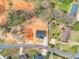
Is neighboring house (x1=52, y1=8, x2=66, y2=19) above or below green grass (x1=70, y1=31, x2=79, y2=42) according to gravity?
above

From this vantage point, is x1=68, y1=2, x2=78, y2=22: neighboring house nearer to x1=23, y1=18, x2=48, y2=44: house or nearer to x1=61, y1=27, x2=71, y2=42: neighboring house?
x1=61, y1=27, x2=71, y2=42: neighboring house

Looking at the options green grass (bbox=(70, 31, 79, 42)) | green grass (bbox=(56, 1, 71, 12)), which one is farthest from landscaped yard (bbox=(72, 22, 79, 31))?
green grass (bbox=(56, 1, 71, 12))

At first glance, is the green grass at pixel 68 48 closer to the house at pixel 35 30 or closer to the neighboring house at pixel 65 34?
the neighboring house at pixel 65 34

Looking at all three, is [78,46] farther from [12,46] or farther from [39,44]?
[12,46]

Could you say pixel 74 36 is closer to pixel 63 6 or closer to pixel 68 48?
pixel 68 48

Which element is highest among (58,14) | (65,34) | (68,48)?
(58,14)

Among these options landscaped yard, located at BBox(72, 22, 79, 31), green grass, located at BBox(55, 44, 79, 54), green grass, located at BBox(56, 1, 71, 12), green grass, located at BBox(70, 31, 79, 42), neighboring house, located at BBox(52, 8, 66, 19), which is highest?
green grass, located at BBox(56, 1, 71, 12)

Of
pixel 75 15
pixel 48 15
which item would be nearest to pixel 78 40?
pixel 75 15

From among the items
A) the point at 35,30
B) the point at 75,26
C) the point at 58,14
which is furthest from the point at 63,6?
the point at 35,30

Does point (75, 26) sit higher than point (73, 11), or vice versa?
point (73, 11)
